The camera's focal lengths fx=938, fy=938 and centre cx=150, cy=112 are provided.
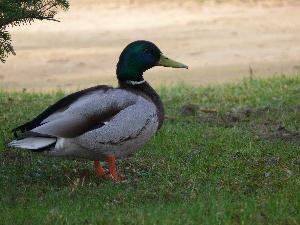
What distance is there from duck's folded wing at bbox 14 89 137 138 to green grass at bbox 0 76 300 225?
1.48 feet

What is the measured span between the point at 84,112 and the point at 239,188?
1391 mm

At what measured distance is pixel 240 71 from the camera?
16.0m

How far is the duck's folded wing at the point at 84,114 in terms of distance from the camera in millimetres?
7504

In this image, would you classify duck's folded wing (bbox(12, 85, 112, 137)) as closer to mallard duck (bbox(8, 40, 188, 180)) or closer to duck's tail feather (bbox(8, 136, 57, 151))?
mallard duck (bbox(8, 40, 188, 180))

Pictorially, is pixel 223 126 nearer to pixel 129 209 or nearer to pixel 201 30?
pixel 129 209

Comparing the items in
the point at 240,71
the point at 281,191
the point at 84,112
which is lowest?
the point at 240,71

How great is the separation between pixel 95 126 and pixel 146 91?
695 millimetres

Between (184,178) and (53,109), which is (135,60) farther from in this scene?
(184,178)

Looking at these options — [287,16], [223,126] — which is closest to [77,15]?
[287,16]

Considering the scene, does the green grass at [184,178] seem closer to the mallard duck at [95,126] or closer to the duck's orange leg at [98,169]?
the duck's orange leg at [98,169]

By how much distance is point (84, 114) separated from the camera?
7605mm

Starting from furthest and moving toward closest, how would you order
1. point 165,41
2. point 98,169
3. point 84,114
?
point 165,41 < point 98,169 < point 84,114

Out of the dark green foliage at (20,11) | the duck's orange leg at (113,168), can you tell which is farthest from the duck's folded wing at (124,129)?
the dark green foliage at (20,11)

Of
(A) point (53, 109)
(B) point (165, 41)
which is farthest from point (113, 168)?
(B) point (165, 41)
